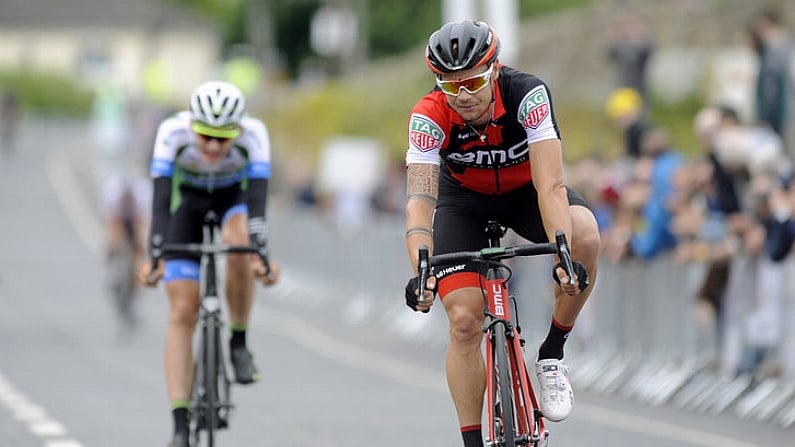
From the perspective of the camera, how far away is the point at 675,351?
15508 mm

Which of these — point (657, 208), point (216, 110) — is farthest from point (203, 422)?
point (657, 208)

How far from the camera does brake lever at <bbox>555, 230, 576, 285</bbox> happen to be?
8.25 meters

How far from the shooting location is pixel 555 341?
923 cm

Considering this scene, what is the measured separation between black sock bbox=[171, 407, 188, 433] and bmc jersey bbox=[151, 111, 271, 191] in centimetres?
144

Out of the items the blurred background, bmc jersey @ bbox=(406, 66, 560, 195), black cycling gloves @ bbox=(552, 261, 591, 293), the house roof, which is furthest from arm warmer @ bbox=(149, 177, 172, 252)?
the house roof

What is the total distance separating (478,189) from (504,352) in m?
0.94

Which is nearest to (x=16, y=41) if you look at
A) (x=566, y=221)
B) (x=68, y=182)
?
(x=68, y=182)

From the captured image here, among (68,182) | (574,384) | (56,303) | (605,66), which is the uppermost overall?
(68,182)

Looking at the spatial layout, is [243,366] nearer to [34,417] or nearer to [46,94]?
[34,417]

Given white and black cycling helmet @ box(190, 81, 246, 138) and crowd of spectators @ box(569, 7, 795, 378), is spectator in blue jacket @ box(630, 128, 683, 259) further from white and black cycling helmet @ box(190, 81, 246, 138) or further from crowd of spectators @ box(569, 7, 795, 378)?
white and black cycling helmet @ box(190, 81, 246, 138)

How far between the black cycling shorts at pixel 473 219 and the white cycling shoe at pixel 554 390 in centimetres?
66

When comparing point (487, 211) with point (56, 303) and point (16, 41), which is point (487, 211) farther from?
point (16, 41)

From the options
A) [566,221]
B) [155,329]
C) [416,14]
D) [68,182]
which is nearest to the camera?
[566,221]

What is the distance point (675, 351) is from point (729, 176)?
160 cm
